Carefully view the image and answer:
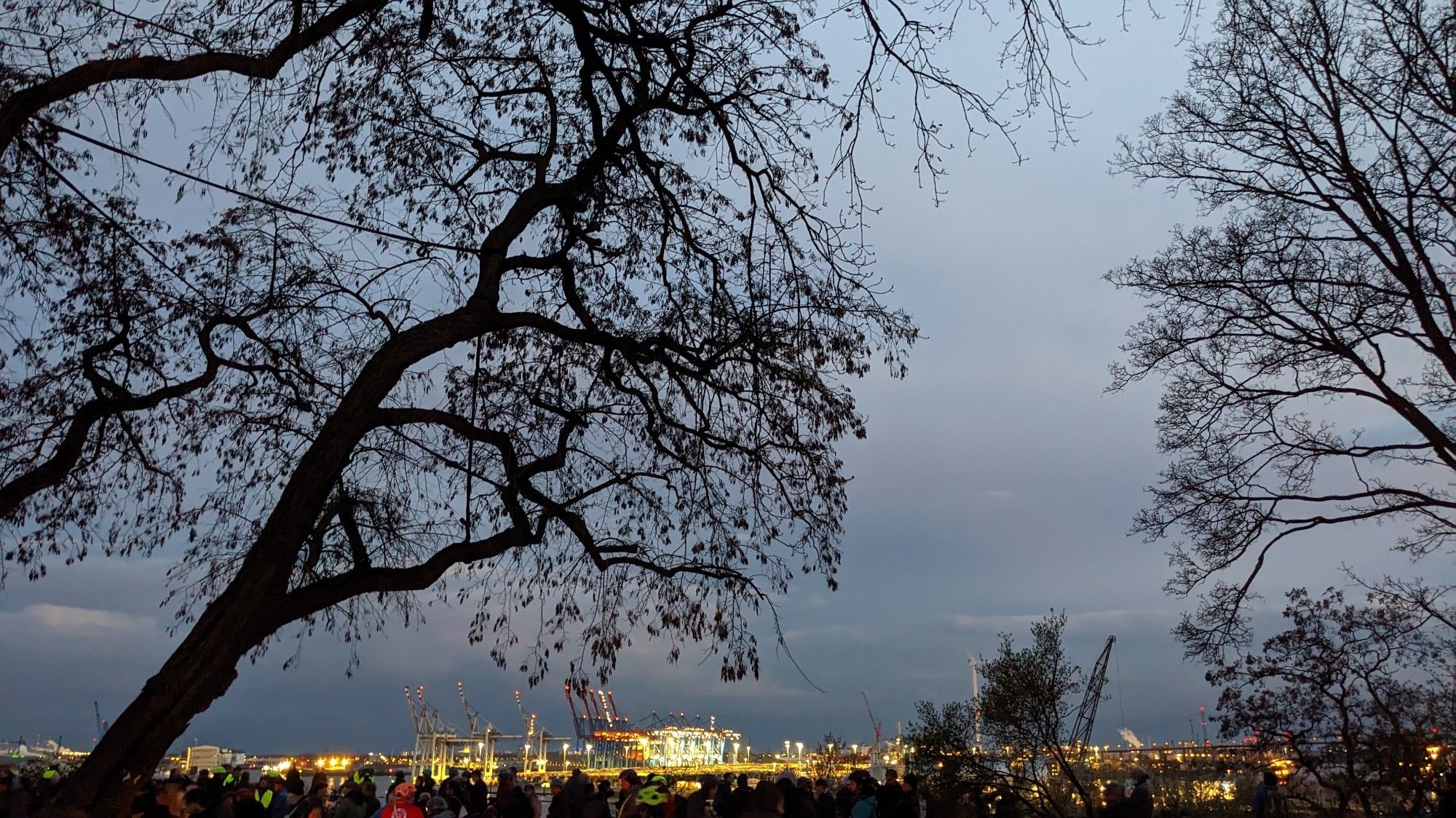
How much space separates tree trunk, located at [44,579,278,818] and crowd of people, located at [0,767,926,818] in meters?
1.96

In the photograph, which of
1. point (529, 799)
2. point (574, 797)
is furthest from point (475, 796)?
point (529, 799)

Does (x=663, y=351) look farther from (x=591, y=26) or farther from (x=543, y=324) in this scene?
(x=591, y=26)

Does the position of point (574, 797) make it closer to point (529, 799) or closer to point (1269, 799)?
point (529, 799)

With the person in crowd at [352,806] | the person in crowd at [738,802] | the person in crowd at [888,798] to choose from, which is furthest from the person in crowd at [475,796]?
the person in crowd at [888,798]

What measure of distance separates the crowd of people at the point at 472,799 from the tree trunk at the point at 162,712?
1.96 m

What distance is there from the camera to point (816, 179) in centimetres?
887

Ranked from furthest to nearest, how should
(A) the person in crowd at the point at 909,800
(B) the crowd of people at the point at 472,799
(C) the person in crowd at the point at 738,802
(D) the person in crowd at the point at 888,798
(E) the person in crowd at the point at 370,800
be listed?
(D) the person in crowd at the point at 888,798, (A) the person in crowd at the point at 909,800, (E) the person in crowd at the point at 370,800, (C) the person in crowd at the point at 738,802, (B) the crowd of people at the point at 472,799

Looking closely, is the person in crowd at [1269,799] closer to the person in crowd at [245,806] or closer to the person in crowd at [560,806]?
the person in crowd at [560,806]

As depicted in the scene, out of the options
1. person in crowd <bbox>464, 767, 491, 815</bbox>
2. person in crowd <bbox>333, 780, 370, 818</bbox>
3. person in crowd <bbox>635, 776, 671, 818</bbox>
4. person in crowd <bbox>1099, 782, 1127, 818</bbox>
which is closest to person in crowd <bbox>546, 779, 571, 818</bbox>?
person in crowd <bbox>464, 767, 491, 815</bbox>

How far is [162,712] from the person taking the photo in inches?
255

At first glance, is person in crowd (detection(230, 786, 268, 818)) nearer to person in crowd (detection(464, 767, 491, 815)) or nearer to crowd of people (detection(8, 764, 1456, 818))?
crowd of people (detection(8, 764, 1456, 818))

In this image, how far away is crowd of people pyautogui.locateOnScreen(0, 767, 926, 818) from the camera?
930 cm

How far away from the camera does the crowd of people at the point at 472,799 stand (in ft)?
30.5

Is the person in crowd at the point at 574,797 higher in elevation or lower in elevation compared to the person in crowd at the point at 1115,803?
lower
